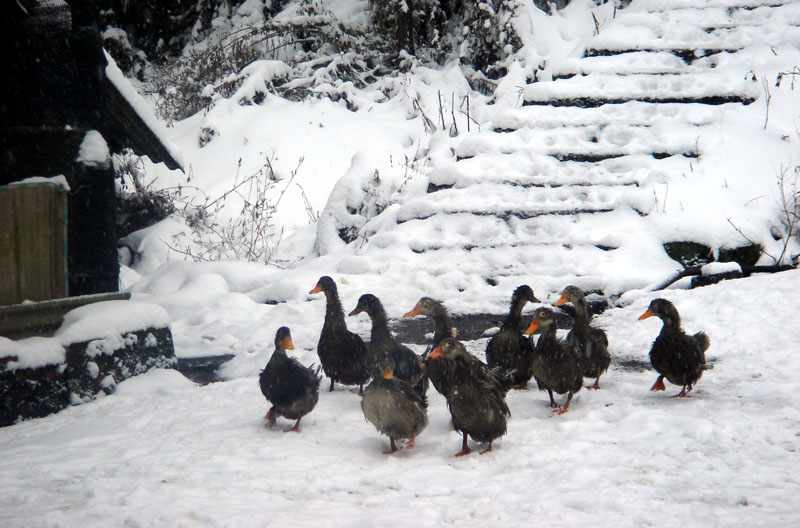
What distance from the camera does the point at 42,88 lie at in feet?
21.2

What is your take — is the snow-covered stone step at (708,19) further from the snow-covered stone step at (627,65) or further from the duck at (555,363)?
the duck at (555,363)

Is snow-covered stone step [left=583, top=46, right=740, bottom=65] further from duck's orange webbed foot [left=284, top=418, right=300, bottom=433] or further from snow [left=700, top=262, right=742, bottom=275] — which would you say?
duck's orange webbed foot [left=284, top=418, right=300, bottom=433]

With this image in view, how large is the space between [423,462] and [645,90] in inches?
416

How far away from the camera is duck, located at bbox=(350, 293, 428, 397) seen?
5.57m

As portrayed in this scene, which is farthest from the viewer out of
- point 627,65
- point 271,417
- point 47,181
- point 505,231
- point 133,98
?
point 627,65

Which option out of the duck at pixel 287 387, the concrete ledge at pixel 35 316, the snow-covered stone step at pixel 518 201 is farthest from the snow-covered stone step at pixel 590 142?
the duck at pixel 287 387

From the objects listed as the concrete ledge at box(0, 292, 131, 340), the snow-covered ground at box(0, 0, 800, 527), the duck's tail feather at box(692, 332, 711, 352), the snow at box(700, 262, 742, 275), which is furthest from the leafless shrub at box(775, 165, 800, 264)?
the concrete ledge at box(0, 292, 131, 340)

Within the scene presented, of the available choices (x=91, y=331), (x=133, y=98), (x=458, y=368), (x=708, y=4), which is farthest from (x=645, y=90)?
(x=91, y=331)

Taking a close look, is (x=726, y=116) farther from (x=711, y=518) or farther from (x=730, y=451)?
(x=711, y=518)

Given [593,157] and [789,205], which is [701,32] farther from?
[789,205]

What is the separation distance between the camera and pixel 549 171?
466 inches

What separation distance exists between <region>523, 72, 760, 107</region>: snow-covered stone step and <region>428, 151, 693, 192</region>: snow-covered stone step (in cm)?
167

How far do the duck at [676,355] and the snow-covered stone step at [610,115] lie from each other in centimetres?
735

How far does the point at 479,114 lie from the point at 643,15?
14.0ft
